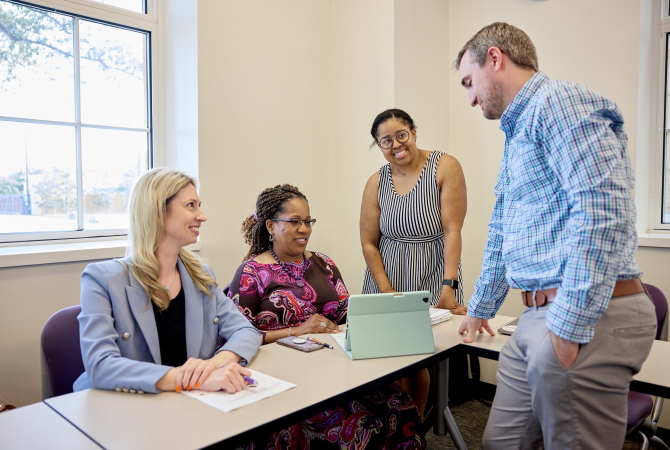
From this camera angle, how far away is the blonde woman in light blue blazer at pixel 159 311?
1.48 metres

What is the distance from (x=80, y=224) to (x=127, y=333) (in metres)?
1.56

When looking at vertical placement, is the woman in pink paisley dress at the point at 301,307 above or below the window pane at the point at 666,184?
below

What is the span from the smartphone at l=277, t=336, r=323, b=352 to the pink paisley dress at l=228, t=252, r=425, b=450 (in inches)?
8.6

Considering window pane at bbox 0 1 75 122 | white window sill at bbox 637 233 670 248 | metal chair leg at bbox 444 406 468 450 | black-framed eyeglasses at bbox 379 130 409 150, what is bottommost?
metal chair leg at bbox 444 406 468 450

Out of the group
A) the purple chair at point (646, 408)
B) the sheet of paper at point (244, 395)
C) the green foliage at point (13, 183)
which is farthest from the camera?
the green foliage at point (13, 183)

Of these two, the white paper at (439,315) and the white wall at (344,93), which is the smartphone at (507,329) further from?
the white wall at (344,93)

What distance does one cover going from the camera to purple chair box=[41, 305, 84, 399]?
179 centimetres

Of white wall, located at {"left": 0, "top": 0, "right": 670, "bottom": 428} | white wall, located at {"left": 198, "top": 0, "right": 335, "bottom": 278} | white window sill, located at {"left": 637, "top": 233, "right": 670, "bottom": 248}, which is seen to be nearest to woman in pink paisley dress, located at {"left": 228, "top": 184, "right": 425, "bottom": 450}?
white wall, located at {"left": 198, "top": 0, "right": 335, "bottom": 278}

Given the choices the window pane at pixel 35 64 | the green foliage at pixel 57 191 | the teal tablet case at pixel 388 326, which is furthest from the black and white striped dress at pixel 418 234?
the window pane at pixel 35 64

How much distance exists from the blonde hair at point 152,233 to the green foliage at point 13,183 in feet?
4.08

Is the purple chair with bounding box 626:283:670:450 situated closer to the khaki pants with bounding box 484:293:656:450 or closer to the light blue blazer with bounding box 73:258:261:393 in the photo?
the khaki pants with bounding box 484:293:656:450

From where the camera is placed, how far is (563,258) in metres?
1.27

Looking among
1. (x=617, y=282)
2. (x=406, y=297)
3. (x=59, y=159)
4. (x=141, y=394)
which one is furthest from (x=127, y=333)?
(x=59, y=159)

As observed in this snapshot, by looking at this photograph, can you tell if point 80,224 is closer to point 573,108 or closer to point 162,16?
point 162,16
